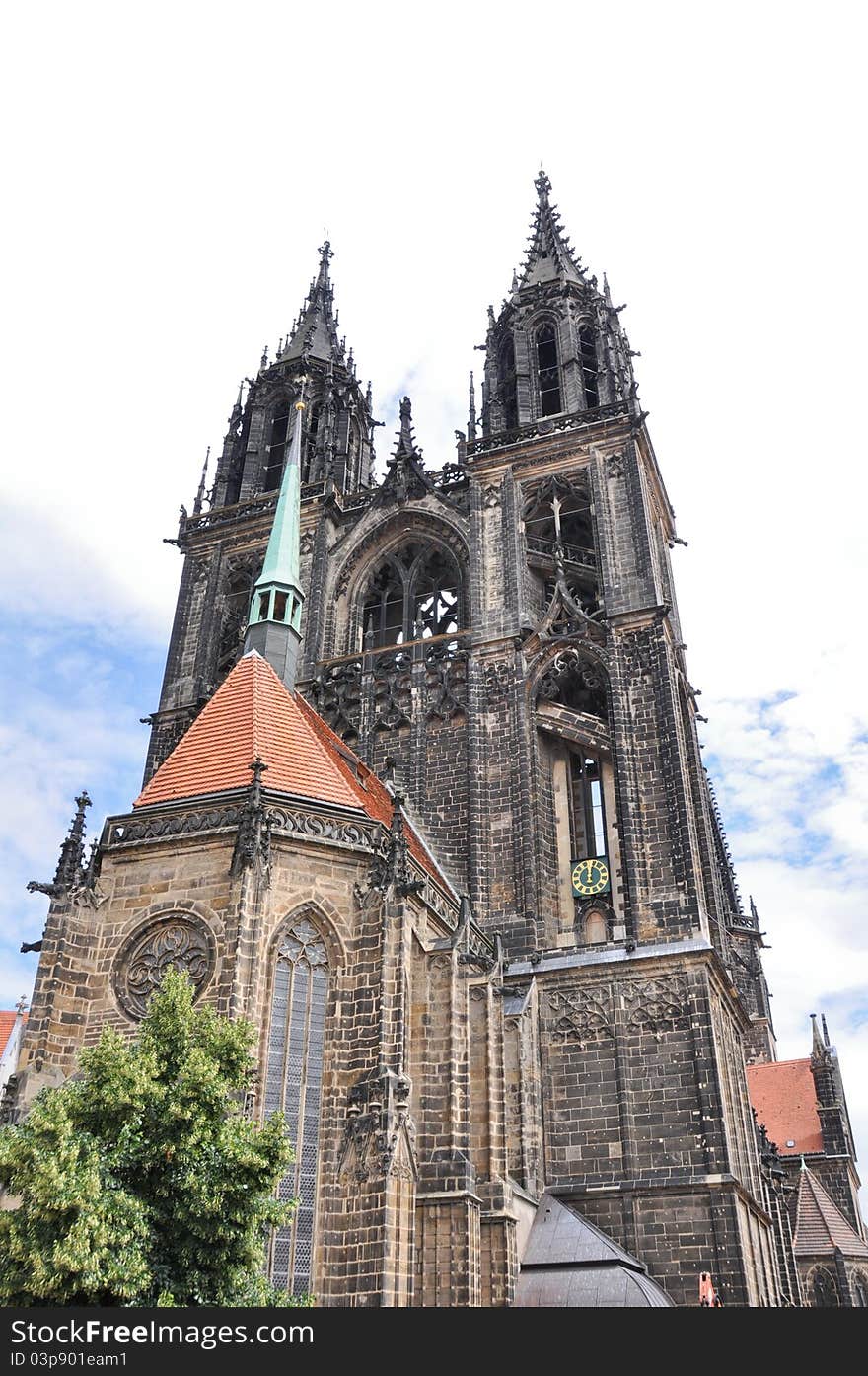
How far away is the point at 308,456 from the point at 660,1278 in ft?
71.6

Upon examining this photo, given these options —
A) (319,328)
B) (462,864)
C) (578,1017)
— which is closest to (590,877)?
(462,864)

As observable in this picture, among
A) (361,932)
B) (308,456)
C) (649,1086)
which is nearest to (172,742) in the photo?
(308,456)

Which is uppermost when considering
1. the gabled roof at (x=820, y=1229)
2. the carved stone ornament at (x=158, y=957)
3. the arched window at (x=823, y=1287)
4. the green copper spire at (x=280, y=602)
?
the green copper spire at (x=280, y=602)

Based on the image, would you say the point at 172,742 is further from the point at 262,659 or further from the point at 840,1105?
the point at 840,1105

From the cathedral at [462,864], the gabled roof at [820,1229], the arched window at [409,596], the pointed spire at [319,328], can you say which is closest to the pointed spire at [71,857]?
Result: the cathedral at [462,864]

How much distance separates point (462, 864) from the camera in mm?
21859

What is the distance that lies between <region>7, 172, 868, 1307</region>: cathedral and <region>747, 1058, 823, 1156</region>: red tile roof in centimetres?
499

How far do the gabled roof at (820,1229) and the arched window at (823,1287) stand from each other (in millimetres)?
520

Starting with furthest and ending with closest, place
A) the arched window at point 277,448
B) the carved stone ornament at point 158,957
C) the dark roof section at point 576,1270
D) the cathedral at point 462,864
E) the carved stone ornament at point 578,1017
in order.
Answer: the arched window at point 277,448 → the carved stone ornament at point 578,1017 → the carved stone ornament at point 158,957 → the dark roof section at point 576,1270 → the cathedral at point 462,864

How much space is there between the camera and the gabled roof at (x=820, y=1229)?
3353 cm

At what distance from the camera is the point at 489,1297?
15.1 meters

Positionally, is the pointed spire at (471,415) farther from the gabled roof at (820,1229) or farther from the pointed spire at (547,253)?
the gabled roof at (820,1229)

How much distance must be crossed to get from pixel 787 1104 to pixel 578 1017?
2417cm

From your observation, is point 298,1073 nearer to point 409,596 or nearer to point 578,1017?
point 578,1017
